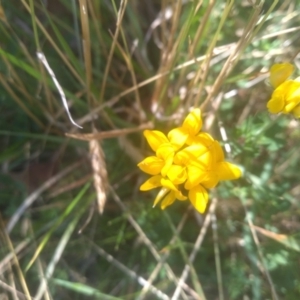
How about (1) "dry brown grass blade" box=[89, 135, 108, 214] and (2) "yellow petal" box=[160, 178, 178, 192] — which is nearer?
(2) "yellow petal" box=[160, 178, 178, 192]

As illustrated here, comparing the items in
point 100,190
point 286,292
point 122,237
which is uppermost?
point 100,190

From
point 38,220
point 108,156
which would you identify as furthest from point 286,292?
point 38,220

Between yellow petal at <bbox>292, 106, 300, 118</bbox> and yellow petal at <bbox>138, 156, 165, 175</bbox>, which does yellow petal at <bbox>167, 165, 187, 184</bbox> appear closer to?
yellow petal at <bbox>138, 156, 165, 175</bbox>

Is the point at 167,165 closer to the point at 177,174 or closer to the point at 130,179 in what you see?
the point at 177,174

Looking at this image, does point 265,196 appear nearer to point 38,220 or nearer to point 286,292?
point 286,292

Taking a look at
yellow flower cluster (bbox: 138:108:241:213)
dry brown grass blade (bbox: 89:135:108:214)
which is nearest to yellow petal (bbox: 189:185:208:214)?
yellow flower cluster (bbox: 138:108:241:213)
